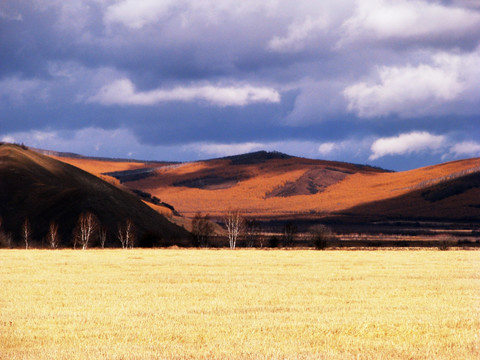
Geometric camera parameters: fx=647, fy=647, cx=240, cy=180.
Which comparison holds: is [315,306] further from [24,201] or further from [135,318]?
[24,201]

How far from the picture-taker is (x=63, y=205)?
144m

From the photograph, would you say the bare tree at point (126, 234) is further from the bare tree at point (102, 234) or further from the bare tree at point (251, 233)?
the bare tree at point (251, 233)

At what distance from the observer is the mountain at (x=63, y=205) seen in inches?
5276

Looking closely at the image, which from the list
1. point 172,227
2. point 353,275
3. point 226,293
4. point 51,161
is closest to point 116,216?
point 172,227

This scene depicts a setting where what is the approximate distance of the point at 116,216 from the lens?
142000 millimetres

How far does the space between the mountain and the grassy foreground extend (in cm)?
8248

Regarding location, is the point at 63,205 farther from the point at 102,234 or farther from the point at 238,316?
the point at 238,316

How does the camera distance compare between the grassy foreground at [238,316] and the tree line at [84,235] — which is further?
the tree line at [84,235]

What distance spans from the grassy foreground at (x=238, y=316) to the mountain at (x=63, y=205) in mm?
82480

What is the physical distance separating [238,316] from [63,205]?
124561mm

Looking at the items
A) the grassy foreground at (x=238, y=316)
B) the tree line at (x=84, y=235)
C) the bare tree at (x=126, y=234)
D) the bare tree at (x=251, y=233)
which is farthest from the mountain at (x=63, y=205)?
the grassy foreground at (x=238, y=316)

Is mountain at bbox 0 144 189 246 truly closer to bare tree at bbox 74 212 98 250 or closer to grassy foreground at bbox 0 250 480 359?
bare tree at bbox 74 212 98 250

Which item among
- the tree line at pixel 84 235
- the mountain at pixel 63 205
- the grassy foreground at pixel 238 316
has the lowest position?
the grassy foreground at pixel 238 316

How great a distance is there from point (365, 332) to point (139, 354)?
26.0ft
